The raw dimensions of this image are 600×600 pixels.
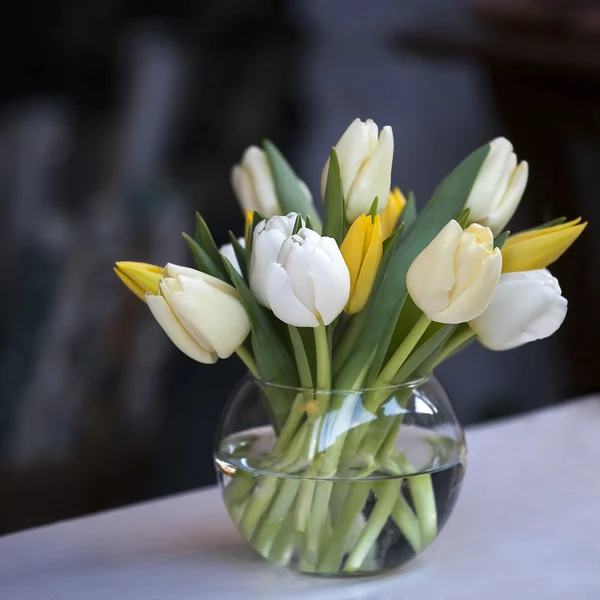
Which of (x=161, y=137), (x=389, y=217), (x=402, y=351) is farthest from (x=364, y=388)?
(x=161, y=137)

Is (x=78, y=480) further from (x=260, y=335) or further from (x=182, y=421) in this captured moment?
(x=260, y=335)

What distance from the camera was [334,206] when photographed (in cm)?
54

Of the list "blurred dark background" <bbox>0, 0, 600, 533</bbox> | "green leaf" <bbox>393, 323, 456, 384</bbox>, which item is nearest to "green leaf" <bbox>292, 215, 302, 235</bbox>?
"green leaf" <bbox>393, 323, 456, 384</bbox>

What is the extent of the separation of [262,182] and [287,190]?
0.07 feet

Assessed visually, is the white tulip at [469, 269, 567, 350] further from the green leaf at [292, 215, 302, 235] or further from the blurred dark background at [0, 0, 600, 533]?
the blurred dark background at [0, 0, 600, 533]

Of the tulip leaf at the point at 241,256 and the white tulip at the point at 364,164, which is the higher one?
the white tulip at the point at 364,164

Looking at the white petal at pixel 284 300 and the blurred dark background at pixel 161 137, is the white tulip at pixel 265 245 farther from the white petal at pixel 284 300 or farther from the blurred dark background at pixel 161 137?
the blurred dark background at pixel 161 137

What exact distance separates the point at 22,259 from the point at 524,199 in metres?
0.64

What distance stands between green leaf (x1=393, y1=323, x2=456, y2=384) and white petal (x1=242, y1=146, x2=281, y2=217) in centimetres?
15

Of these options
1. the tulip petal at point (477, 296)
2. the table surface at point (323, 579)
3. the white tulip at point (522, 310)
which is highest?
the tulip petal at point (477, 296)

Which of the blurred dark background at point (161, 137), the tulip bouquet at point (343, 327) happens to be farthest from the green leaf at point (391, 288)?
the blurred dark background at point (161, 137)

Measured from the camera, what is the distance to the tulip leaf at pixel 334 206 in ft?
1.75

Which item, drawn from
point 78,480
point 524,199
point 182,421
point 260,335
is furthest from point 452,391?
point 260,335

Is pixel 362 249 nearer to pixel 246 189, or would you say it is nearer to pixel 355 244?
pixel 355 244
